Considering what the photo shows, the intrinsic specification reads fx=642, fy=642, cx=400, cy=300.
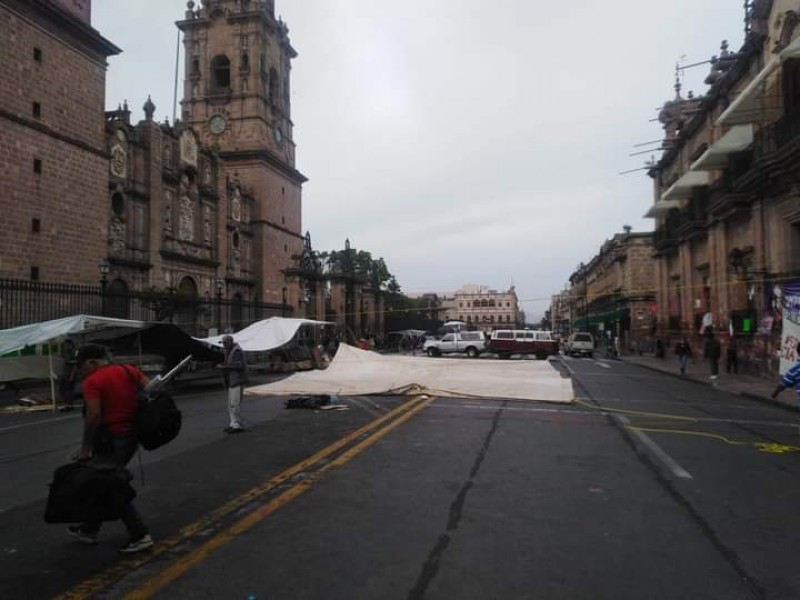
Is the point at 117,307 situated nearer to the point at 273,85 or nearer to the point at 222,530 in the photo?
the point at 222,530

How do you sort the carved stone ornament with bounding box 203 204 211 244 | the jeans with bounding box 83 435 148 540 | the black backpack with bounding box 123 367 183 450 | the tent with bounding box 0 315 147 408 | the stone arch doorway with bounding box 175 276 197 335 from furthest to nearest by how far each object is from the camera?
1. the carved stone ornament with bounding box 203 204 211 244
2. the stone arch doorway with bounding box 175 276 197 335
3. the tent with bounding box 0 315 147 408
4. the black backpack with bounding box 123 367 183 450
5. the jeans with bounding box 83 435 148 540

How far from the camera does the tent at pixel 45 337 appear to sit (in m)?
15.6

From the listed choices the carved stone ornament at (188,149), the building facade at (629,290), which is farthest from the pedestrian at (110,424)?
the building facade at (629,290)

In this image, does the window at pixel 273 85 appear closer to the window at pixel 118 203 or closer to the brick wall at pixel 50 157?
the window at pixel 118 203

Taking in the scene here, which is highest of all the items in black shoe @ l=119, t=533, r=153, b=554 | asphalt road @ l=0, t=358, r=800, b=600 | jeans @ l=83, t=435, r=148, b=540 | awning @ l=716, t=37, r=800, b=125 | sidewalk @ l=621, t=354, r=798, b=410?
awning @ l=716, t=37, r=800, b=125

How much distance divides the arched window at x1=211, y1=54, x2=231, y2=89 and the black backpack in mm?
48669

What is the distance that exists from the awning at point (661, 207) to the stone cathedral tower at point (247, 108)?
87.3 feet

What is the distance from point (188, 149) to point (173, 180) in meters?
3.21

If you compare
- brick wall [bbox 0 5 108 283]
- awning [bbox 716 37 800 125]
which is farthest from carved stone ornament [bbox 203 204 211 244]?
awning [bbox 716 37 800 125]

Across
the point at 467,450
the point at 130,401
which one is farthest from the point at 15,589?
the point at 467,450

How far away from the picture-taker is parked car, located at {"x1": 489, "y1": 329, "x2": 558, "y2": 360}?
4006 centimetres

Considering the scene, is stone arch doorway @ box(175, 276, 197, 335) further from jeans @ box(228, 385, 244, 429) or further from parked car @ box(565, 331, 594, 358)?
parked car @ box(565, 331, 594, 358)

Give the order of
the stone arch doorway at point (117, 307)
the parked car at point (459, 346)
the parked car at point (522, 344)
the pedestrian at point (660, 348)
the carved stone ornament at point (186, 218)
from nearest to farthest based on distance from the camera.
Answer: the stone arch doorway at point (117, 307) < the carved stone ornament at point (186, 218) < the pedestrian at point (660, 348) < the parked car at point (522, 344) < the parked car at point (459, 346)

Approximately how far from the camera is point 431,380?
56.9 feet
